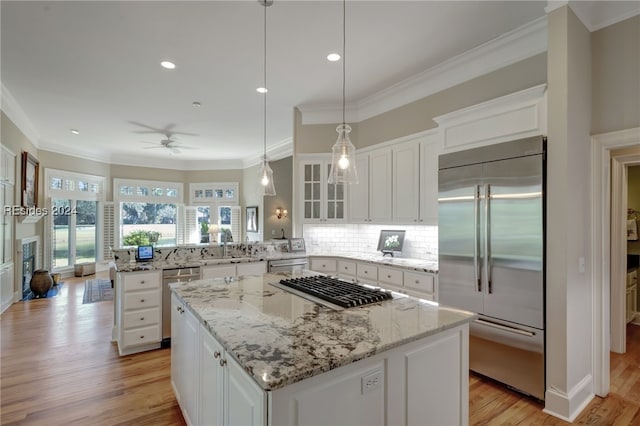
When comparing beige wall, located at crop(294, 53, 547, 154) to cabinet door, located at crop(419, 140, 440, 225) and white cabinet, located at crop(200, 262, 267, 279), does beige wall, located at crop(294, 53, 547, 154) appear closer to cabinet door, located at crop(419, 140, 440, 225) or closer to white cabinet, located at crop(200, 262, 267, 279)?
cabinet door, located at crop(419, 140, 440, 225)

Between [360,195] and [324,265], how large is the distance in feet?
3.67

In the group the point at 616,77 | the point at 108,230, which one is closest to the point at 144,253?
the point at 616,77

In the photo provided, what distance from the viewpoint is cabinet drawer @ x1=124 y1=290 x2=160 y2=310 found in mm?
3446

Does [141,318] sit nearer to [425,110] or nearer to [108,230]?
[425,110]

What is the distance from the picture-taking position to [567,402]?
92.3 inches

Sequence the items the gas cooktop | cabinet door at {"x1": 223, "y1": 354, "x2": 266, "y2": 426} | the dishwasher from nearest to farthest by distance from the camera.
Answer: cabinet door at {"x1": 223, "y1": 354, "x2": 266, "y2": 426} < the gas cooktop < the dishwasher

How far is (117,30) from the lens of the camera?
3.03 metres

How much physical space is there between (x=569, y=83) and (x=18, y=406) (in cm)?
482

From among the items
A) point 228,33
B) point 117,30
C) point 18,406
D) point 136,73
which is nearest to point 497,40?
point 228,33

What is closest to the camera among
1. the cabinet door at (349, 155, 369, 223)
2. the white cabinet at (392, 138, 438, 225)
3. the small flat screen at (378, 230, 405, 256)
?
the white cabinet at (392, 138, 438, 225)

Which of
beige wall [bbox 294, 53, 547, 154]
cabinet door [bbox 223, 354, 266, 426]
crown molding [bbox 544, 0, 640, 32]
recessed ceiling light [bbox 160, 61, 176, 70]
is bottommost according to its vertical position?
cabinet door [bbox 223, 354, 266, 426]

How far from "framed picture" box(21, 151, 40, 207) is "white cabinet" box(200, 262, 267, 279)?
168 inches

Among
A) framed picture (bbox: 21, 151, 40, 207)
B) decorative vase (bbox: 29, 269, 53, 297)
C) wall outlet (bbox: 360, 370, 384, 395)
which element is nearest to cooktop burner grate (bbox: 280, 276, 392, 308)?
wall outlet (bbox: 360, 370, 384, 395)

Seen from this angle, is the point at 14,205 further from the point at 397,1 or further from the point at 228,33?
the point at 397,1
